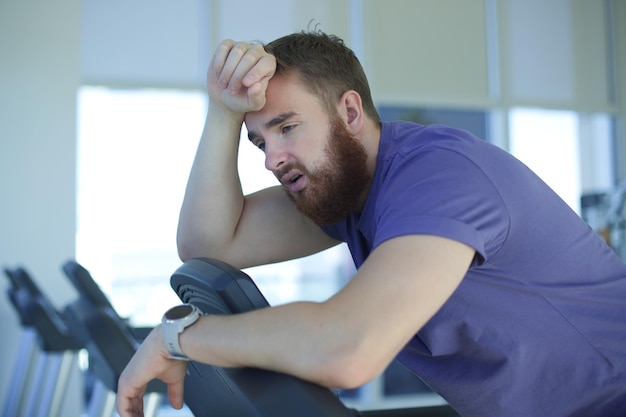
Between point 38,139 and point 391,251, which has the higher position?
point 391,251

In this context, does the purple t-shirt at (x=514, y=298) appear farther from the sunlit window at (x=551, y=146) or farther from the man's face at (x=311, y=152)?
the sunlit window at (x=551, y=146)

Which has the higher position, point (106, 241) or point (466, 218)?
point (466, 218)

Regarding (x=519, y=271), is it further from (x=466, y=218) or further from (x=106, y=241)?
(x=106, y=241)

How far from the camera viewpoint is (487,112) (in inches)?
234

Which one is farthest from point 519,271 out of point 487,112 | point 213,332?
point 487,112

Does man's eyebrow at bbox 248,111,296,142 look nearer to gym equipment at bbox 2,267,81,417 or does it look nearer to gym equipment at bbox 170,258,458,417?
gym equipment at bbox 170,258,458,417

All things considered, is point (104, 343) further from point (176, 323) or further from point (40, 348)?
point (40, 348)

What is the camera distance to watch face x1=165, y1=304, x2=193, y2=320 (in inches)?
35.4

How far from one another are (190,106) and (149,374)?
4300mm

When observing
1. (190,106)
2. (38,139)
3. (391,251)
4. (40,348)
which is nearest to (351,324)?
(391,251)

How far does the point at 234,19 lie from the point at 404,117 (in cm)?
145

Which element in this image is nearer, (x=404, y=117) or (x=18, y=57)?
(x=18, y=57)

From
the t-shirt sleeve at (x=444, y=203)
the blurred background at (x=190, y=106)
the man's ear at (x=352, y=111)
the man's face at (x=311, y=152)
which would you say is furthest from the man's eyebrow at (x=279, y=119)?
the blurred background at (x=190, y=106)

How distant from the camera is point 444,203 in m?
0.93
